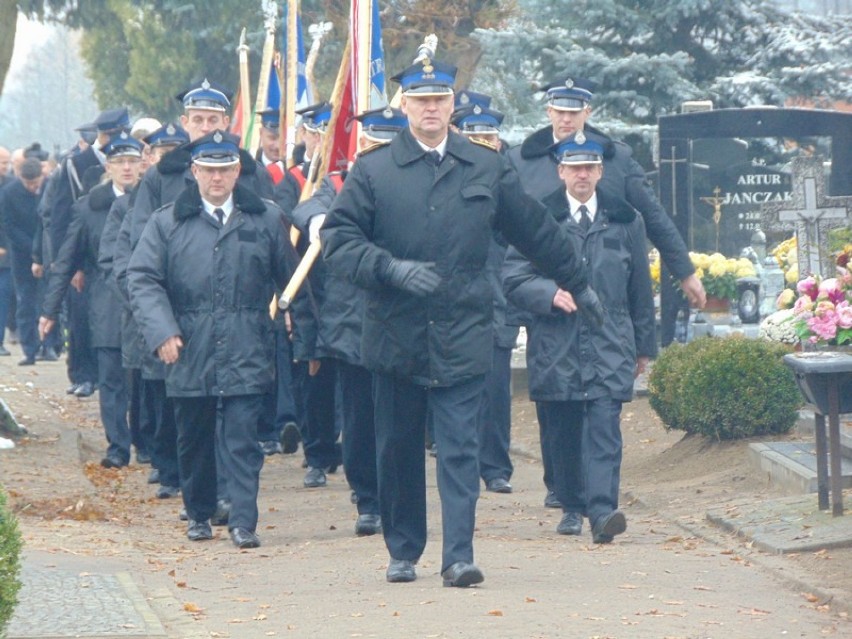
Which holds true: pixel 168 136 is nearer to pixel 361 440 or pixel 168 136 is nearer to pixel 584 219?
pixel 361 440

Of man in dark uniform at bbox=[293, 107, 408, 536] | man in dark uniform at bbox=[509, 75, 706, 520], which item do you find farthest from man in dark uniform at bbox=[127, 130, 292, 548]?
man in dark uniform at bbox=[509, 75, 706, 520]

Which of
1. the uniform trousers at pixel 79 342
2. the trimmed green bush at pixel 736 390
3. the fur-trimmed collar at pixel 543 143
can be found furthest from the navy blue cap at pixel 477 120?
the uniform trousers at pixel 79 342

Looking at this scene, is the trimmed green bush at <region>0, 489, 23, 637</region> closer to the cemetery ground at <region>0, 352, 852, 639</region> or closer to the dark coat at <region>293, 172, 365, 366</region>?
the cemetery ground at <region>0, 352, 852, 639</region>

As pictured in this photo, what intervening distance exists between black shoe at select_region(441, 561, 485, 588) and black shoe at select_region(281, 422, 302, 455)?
590 centimetres

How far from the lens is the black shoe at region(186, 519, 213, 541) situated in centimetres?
996

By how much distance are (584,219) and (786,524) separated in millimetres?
1727

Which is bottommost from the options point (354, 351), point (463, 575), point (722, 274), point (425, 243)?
point (463, 575)

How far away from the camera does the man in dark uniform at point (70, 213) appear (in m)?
15.7

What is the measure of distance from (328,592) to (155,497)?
387 centimetres

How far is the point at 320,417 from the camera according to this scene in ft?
39.2

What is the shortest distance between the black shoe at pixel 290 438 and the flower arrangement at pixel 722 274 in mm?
4351

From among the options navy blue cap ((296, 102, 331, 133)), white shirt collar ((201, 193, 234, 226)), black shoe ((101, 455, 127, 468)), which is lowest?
black shoe ((101, 455, 127, 468))

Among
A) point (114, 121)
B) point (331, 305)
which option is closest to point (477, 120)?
point (331, 305)

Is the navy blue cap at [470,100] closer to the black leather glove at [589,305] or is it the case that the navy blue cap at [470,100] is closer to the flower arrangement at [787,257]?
the black leather glove at [589,305]
